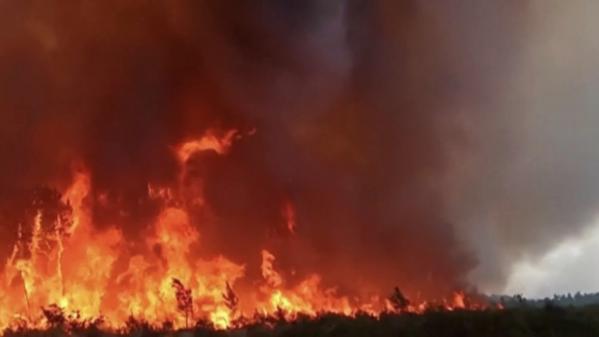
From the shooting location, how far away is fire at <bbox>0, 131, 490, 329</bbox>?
1383 inches

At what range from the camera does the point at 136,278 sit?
36844 mm

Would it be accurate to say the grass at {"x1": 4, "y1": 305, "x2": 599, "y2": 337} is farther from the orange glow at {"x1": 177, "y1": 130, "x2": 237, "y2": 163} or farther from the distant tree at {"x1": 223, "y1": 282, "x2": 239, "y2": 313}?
the orange glow at {"x1": 177, "y1": 130, "x2": 237, "y2": 163}

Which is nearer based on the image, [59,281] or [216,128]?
[59,281]

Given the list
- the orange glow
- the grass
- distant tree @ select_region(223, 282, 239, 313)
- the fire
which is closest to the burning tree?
the fire

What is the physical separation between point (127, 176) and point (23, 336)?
1488 cm

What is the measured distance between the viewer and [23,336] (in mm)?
27375

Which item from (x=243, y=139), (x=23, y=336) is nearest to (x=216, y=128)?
(x=243, y=139)

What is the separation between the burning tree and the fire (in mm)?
41

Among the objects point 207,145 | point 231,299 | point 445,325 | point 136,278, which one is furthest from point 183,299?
point 445,325

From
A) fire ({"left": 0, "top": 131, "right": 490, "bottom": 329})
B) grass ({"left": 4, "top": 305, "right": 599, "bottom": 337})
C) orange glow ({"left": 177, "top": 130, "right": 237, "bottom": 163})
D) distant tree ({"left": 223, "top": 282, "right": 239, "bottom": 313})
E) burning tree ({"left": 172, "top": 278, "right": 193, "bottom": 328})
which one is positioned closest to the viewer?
grass ({"left": 4, "top": 305, "right": 599, "bottom": 337})

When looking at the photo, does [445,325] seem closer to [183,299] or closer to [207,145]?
[183,299]

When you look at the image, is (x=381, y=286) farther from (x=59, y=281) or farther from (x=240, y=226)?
(x=59, y=281)

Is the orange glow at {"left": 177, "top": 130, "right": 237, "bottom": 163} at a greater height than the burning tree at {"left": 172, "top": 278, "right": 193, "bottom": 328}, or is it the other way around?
the orange glow at {"left": 177, "top": 130, "right": 237, "bottom": 163}

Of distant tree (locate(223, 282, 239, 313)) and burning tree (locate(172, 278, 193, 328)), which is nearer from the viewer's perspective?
burning tree (locate(172, 278, 193, 328))
